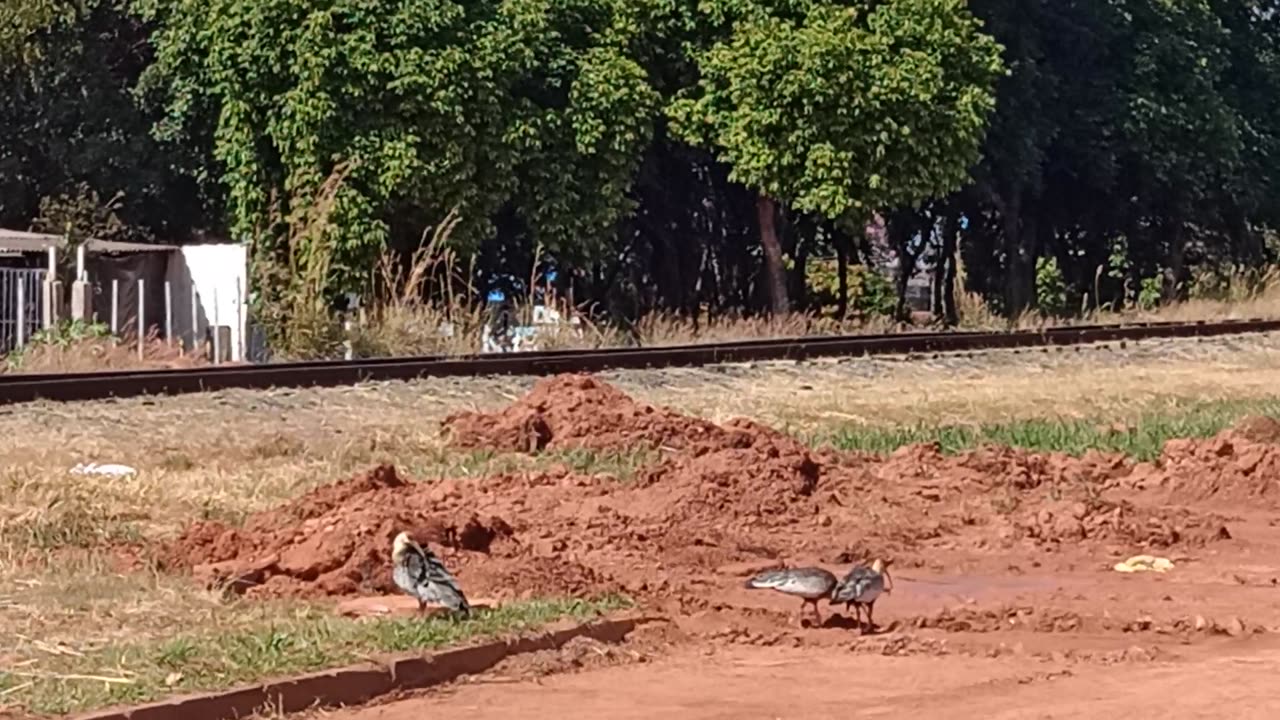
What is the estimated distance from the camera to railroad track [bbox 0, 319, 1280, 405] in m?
19.3

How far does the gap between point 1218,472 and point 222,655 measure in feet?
32.7

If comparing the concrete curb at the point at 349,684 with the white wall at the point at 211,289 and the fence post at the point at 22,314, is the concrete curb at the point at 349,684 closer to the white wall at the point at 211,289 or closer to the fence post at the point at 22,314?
the fence post at the point at 22,314

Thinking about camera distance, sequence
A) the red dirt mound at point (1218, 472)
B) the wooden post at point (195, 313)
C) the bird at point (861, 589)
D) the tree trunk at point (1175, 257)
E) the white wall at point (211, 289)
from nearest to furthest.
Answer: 1. the bird at point (861, 589)
2. the red dirt mound at point (1218, 472)
3. the white wall at point (211, 289)
4. the wooden post at point (195, 313)
5. the tree trunk at point (1175, 257)

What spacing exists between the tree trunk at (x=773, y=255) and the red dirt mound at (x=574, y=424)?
83.6ft

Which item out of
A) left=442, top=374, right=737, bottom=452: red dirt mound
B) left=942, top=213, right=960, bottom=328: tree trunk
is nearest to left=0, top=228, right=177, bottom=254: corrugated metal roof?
left=442, top=374, right=737, bottom=452: red dirt mound

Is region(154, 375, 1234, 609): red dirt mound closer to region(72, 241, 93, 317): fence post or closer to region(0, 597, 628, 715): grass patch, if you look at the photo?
region(0, 597, 628, 715): grass patch

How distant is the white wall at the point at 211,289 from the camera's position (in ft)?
102

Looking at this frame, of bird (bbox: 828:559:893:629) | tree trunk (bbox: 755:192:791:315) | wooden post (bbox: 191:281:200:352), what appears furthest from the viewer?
tree trunk (bbox: 755:192:791:315)

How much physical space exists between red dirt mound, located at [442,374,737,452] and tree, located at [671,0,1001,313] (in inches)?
869

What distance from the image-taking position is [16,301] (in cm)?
3127

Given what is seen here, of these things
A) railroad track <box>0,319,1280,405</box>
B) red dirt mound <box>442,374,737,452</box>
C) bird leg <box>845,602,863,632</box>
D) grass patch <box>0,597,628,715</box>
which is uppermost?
railroad track <box>0,319,1280,405</box>

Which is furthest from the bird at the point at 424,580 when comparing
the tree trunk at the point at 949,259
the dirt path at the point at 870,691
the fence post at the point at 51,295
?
the tree trunk at the point at 949,259

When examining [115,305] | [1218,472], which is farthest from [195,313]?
[1218,472]

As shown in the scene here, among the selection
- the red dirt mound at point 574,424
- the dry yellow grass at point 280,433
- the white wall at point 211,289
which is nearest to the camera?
the dry yellow grass at point 280,433
